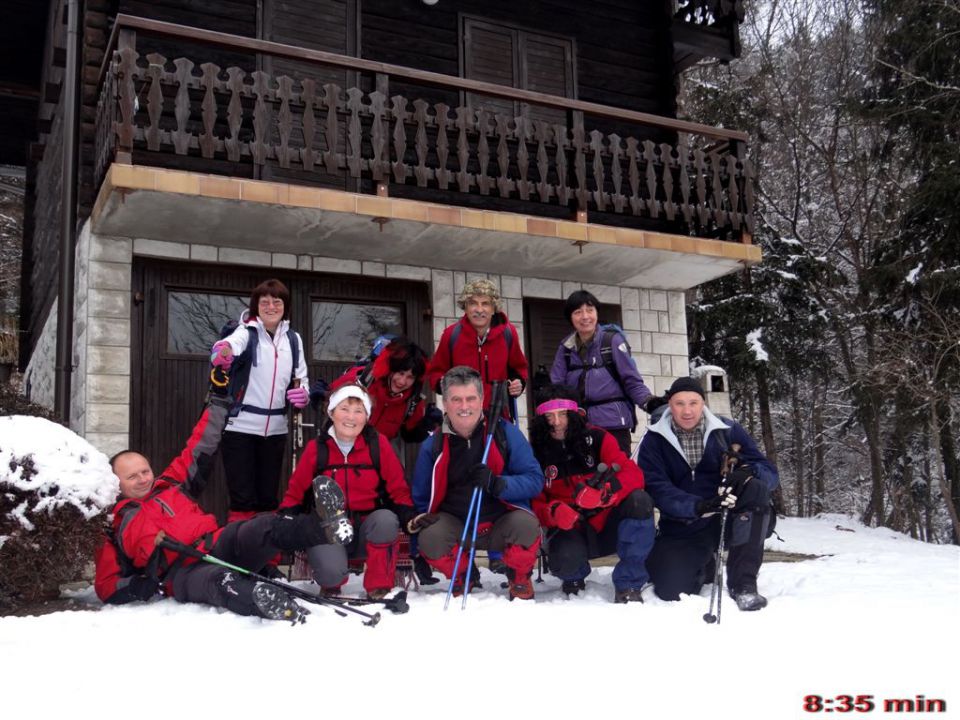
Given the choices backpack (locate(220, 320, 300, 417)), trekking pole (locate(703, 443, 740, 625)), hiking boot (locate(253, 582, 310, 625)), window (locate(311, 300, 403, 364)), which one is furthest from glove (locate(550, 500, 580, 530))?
window (locate(311, 300, 403, 364))

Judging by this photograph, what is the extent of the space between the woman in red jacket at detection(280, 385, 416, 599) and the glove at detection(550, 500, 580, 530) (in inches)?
30.9

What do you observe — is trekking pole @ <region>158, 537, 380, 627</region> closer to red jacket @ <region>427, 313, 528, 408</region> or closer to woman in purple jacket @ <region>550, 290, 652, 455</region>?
red jacket @ <region>427, 313, 528, 408</region>

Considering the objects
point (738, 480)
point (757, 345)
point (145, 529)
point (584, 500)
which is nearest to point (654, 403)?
point (738, 480)

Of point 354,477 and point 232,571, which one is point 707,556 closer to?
→ point 354,477

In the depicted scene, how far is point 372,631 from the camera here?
3779mm

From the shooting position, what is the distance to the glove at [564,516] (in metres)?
4.75

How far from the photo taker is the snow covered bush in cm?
431

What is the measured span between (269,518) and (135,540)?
29.1 inches

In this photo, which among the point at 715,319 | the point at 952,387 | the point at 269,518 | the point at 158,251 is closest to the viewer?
the point at 269,518

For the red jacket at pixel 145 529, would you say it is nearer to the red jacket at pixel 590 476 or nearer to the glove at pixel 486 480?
the glove at pixel 486 480

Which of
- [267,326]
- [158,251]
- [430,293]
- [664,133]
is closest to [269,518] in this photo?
[267,326]

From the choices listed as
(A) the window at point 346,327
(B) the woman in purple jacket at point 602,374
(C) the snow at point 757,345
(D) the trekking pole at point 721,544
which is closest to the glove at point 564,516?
(D) the trekking pole at point 721,544

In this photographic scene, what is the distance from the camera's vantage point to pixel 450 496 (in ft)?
15.9

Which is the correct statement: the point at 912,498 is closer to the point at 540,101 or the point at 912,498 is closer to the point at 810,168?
the point at 810,168
